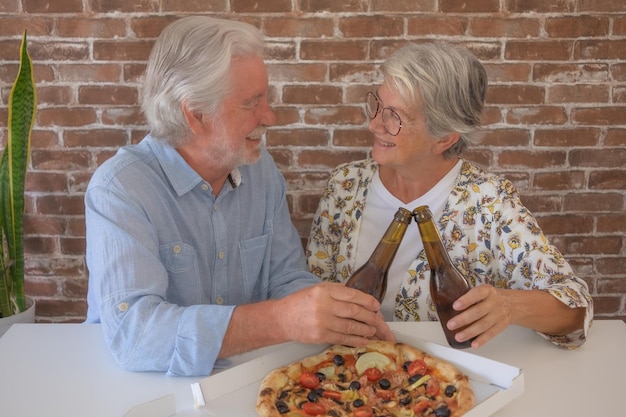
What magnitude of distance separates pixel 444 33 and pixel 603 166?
2.46ft

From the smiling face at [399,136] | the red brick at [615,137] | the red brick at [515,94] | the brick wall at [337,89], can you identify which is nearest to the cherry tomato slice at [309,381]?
the smiling face at [399,136]

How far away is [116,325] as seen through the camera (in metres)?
1.35

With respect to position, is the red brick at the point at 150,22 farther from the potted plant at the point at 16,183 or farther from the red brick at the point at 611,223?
the red brick at the point at 611,223

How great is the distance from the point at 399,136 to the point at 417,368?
738 mm

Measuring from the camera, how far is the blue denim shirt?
4.34 feet

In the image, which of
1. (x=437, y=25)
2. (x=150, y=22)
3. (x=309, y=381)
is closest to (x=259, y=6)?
(x=150, y=22)

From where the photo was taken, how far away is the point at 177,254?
160cm

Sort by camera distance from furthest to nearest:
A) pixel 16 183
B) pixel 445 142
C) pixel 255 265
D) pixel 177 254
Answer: pixel 16 183 → pixel 445 142 → pixel 255 265 → pixel 177 254

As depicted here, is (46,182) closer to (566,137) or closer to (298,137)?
(298,137)

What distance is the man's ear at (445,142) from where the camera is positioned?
1.88m

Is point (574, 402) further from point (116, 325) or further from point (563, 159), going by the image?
point (563, 159)

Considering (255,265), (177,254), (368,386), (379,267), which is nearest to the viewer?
(368,386)

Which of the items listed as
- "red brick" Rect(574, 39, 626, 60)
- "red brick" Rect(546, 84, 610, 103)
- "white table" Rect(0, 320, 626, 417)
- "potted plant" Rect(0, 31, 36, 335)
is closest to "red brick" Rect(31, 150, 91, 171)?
"potted plant" Rect(0, 31, 36, 335)

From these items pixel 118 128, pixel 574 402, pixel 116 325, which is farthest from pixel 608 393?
pixel 118 128
